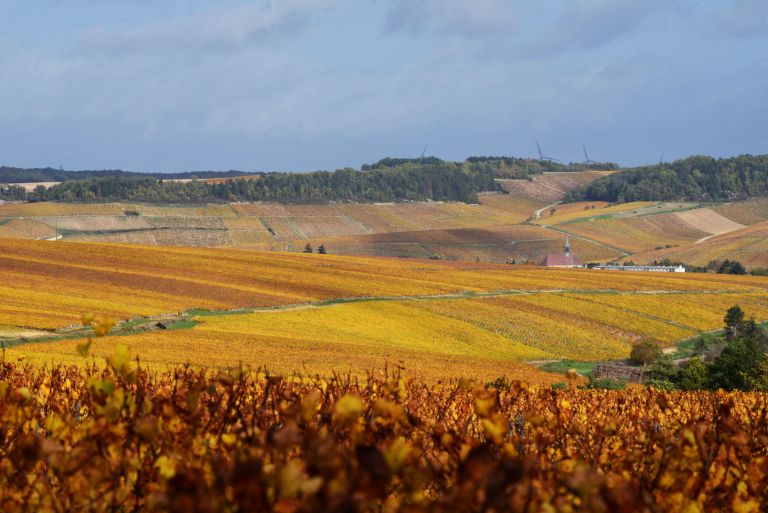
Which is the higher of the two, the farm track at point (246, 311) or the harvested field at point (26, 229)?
the harvested field at point (26, 229)

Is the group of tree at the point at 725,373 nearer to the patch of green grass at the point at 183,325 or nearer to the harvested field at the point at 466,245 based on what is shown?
the patch of green grass at the point at 183,325

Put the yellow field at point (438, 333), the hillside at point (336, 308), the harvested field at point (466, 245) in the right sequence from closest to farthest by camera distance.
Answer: the yellow field at point (438, 333)
the hillside at point (336, 308)
the harvested field at point (466, 245)

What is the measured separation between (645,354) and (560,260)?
96.3 m

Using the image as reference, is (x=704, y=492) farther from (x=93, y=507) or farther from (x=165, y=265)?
(x=165, y=265)

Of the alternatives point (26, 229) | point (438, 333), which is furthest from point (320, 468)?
point (26, 229)

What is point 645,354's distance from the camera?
206 ft

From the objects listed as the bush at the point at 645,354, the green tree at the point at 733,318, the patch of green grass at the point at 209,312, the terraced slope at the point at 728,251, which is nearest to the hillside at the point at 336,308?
the patch of green grass at the point at 209,312

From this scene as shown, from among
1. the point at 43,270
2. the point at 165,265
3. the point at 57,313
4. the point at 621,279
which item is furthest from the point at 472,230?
the point at 57,313

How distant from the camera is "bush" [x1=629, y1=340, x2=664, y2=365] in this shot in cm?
6266

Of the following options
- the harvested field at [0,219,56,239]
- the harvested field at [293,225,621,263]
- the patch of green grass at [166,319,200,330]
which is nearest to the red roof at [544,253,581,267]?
the harvested field at [293,225,621,263]

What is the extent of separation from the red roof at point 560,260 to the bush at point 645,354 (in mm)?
93618

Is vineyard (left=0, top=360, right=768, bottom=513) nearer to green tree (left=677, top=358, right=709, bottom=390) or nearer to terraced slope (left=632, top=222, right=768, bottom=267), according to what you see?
green tree (left=677, top=358, right=709, bottom=390)

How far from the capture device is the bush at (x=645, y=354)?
206 ft

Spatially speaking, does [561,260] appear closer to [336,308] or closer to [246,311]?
[336,308]
